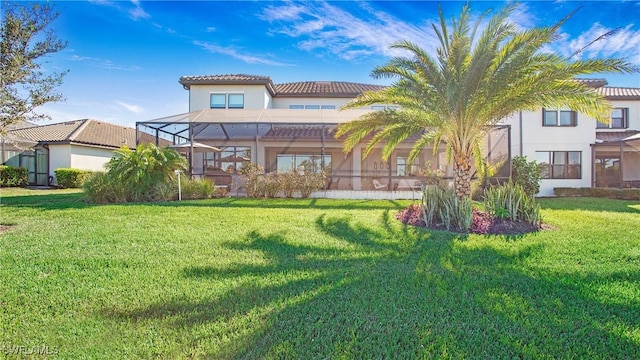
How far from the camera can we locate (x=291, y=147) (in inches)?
880

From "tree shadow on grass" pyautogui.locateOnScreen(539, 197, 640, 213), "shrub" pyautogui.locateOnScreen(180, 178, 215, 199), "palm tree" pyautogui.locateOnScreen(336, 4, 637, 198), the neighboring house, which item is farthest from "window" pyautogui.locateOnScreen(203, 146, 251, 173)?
"tree shadow on grass" pyautogui.locateOnScreen(539, 197, 640, 213)

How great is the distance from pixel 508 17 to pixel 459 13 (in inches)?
Answer: 49.7

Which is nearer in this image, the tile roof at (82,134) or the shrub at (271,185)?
the shrub at (271,185)

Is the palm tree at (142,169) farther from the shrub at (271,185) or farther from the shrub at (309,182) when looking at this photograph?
the shrub at (309,182)

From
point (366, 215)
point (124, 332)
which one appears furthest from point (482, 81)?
point (124, 332)

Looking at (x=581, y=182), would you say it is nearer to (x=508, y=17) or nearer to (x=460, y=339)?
(x=508, y=17)

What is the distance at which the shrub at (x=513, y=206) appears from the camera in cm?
847

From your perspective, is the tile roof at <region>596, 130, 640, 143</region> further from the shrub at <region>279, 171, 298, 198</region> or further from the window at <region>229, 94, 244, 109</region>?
the window at <region>229, 94, 244, 109</region>

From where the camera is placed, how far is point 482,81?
8.60 m

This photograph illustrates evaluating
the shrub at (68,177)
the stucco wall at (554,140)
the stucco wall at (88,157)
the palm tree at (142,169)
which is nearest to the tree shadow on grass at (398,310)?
the palm tree at (142,169)

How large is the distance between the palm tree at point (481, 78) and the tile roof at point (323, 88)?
13.3 metres

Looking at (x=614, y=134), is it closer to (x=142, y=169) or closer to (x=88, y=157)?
(x=142, y=169)

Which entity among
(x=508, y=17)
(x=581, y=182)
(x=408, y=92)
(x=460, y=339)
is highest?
(x=508, y=17)

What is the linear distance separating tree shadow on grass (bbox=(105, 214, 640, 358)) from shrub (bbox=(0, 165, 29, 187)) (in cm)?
2361
